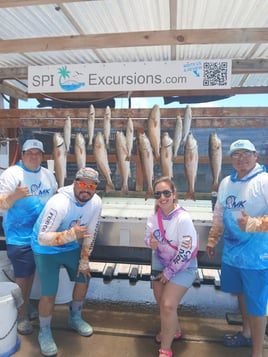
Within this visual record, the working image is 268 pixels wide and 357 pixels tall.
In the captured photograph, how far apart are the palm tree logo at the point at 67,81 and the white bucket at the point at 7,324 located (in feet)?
7.01

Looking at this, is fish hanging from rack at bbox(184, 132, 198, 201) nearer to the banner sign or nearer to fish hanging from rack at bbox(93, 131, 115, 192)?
the banner sign

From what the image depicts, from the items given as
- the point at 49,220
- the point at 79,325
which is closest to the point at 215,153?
the point at 49,220

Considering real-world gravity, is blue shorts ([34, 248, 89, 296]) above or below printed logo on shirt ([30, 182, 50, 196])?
below

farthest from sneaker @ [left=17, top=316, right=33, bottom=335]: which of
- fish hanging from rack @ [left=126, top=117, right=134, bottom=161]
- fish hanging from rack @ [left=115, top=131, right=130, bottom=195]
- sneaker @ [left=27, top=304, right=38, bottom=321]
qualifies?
fish hanging from rack @ [left=126, top=117, right=134, bottom=161]

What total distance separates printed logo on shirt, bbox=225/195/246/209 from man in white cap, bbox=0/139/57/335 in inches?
70.0

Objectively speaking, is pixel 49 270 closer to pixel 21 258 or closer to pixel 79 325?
pixel 21 258

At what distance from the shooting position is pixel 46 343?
280 cm

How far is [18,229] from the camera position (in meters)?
3.14

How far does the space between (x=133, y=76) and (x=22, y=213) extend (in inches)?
71.1

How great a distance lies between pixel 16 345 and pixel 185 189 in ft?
8.59

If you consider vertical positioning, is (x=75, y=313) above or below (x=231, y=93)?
below

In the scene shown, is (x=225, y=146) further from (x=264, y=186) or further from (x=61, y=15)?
(x=61, y=15)

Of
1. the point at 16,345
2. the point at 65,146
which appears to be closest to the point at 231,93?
the point at 65,146

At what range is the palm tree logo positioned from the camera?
3629 mm
